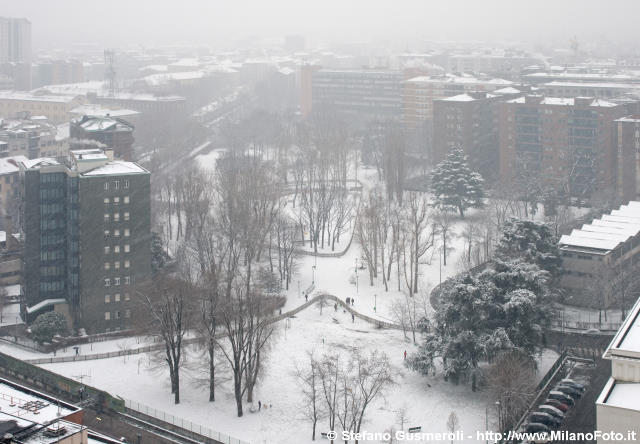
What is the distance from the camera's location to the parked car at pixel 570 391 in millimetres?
→ 36344

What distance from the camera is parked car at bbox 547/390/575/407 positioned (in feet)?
117

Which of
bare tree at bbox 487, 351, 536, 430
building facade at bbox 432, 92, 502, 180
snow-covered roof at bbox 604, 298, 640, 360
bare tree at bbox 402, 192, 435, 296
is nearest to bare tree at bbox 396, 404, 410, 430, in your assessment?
bare tree at bbox 487, 351, 536, 430

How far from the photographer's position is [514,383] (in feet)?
112

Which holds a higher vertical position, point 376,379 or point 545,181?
point 545,181

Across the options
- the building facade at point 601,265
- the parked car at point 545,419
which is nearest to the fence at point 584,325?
the building facade at point 601,265

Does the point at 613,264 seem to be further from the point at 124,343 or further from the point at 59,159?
the point at 59,159

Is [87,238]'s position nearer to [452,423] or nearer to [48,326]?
[48,326]

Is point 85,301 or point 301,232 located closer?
point 85,301

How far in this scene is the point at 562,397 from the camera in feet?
118

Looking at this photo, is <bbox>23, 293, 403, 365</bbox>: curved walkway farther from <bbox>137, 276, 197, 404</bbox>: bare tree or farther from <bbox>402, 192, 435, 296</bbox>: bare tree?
<bbox>402, 192, 435, 296</bbox>: bare tree

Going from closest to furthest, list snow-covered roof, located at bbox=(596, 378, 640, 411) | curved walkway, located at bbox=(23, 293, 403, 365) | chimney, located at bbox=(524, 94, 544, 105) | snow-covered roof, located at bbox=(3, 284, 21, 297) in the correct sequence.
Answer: snow-covered roof, located at bbox=(596, 378, 640, 411)
curved walkway, located at bbox=(23, 293, 403, 365)
snow-covered roof, located at bbox=(3, 284, 21, 297)
chimney, located at bbox=(524, 94, 544, 105)

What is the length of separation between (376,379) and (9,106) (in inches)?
3389

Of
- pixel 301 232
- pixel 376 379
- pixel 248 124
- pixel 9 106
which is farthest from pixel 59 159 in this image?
pixel 9 106

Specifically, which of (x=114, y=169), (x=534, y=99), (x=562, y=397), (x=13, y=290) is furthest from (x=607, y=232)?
(x=13, y=290)
